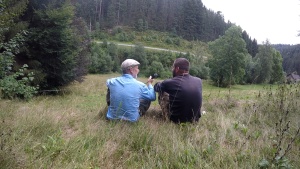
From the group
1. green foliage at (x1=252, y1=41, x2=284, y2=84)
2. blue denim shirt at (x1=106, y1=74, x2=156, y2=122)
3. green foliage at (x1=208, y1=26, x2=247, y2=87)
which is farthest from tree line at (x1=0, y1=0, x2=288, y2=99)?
blue denim shirt at (x1=106, y1=74, x2=156, y2=122)

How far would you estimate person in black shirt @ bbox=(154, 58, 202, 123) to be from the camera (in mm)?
4297

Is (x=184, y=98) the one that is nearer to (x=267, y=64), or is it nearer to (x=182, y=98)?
(x=182, y=98)

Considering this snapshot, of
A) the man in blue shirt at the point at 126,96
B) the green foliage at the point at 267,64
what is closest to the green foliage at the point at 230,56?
the green foliage at the point at 267,64

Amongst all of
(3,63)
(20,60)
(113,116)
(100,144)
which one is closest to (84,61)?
(20,60)

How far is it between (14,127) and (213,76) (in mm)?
43131

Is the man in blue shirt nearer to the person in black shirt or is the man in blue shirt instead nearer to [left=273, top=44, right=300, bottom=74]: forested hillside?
the person in black shirt

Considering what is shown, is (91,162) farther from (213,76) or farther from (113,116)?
(213,76)

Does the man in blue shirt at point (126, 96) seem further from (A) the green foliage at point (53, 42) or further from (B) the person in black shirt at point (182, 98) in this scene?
(A) the green foliage at point (53, 42)

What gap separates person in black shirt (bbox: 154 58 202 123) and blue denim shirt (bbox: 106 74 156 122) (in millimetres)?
510

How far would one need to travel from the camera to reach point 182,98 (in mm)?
4301

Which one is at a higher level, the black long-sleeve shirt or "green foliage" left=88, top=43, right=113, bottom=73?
the black long-sleeve shirt

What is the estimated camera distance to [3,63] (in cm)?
560

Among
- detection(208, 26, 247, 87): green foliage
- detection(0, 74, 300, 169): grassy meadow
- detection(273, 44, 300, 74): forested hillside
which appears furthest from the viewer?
detection(273, 44, 300, 74): forested hillside

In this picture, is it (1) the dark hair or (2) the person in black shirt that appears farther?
(1) the dark hair
